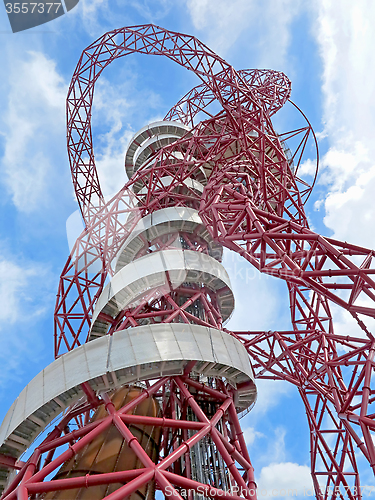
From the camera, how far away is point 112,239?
29812 mm

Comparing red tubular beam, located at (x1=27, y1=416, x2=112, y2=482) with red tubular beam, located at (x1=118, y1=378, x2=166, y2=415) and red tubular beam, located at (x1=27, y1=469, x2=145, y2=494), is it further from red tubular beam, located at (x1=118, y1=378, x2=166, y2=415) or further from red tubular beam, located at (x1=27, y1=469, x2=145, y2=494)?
red tubular beam, located at (x1=118, y1=378, x2=166, y2=415)

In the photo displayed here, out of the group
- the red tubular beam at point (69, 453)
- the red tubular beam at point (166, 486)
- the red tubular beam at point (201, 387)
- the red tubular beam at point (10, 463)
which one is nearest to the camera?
the red tubular beam at point (166, 486)

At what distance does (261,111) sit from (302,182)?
11.2 m

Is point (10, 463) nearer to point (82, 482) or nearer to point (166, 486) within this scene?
point (82, 482)

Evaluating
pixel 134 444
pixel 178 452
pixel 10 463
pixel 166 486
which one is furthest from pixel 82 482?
pixel 10 463
